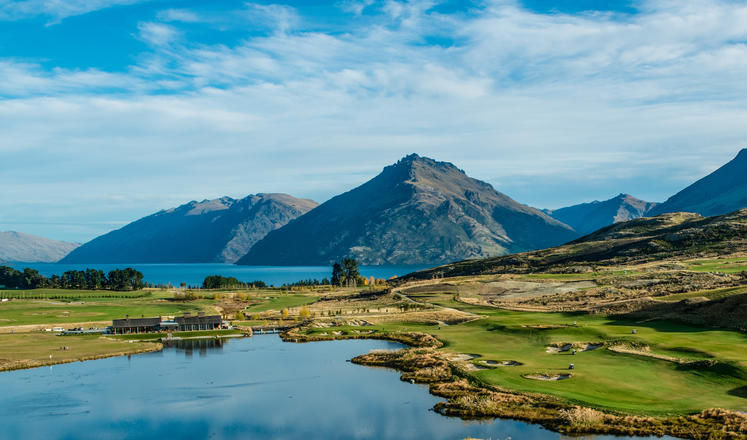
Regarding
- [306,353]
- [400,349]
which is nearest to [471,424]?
[400,349]

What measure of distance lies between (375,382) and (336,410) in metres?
11.4

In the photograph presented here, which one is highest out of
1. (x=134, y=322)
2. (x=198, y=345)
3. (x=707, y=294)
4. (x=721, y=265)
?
(x=721, y=265)

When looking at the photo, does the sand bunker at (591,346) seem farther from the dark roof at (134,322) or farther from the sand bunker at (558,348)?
the dark roof at (134,322)

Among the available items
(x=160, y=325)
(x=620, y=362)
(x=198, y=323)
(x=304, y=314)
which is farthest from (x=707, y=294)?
(x=160, y=325)

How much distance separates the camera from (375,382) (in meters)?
64.5

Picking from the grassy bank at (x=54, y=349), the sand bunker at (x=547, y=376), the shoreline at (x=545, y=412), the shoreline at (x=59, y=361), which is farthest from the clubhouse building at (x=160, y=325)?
the sand bunker at (x=547, y=376)

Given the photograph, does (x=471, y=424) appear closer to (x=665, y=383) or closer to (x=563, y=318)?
(x=665, y=383)

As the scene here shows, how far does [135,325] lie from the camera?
381ft

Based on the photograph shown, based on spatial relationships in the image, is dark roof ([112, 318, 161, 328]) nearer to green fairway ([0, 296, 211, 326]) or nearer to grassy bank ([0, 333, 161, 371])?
grassy bank ([0, 333, 161, 371])

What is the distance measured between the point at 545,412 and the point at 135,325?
298 ft

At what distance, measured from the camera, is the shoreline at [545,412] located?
136 feet

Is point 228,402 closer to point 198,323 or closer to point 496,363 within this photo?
point 496,363

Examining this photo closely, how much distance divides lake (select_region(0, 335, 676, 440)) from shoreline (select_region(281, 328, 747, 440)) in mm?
1529

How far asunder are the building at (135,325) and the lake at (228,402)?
32.4m
